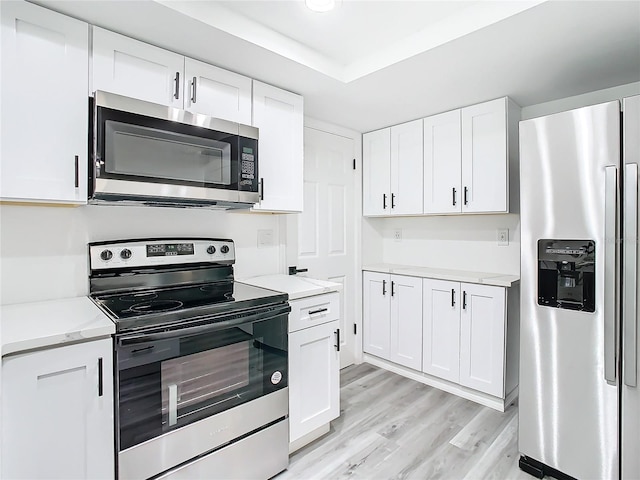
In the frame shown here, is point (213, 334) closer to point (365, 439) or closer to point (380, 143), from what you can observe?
point (365, 439)

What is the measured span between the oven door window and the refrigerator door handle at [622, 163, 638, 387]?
154 centimetres

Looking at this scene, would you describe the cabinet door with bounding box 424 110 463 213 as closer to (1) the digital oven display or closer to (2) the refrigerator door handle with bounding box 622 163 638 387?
(2) the refrigerator door handle with bounding box 622 163 638 387

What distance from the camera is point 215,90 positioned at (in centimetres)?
190

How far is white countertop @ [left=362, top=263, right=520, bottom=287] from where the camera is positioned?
7.97 ft

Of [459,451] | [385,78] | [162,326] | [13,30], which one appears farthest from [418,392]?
[13,30]

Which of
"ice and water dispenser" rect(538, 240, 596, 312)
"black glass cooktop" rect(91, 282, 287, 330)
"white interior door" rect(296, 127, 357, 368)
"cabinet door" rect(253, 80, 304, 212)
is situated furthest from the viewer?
"white interior door" rect(296, 127, 357, 368)

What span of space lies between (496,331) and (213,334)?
1.92 metres

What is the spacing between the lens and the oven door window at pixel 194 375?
4.37 feet

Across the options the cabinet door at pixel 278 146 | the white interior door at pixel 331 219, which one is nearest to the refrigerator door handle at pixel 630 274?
the cabinet door at pixel 278 146

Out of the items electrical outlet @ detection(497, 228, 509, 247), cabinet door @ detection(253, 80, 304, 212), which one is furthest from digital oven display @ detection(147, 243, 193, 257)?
electrical outlet @ detection(497, 228, 509, 247)

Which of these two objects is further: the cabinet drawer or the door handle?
the cabinet drawer

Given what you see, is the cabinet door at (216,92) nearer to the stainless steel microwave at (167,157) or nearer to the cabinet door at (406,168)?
the stainless steel microwave at (167,157)

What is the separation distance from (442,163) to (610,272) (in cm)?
143

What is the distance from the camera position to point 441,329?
107 inches
